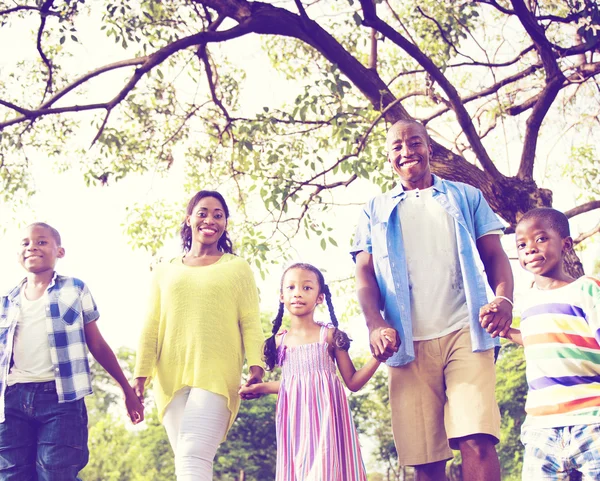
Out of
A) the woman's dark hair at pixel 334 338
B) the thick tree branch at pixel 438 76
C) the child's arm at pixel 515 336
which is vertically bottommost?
the child's arm at pixel 515 336

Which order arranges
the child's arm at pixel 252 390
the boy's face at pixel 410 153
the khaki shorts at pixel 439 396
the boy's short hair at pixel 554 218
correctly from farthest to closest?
1. the child's arm at pixel 252 390
2. the boy's face at pixel 410 153
3. the boy's short hair at pixel 554 218
4. the khaki shorts at pixel 439 396

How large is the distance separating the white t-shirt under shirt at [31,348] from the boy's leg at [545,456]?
2.38m

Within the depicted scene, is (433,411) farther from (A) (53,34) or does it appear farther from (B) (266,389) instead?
(A) (53,34)

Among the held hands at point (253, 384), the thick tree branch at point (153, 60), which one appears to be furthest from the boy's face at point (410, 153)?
the thick tree branch at point (153, 60)

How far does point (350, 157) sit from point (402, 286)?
15.6ft

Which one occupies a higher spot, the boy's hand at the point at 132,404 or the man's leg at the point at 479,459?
the boy's hand at the point at 132,404

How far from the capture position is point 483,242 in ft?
12.1

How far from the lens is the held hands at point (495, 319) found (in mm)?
3234

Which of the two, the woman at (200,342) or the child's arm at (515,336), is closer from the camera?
the child's arm at (515,336)

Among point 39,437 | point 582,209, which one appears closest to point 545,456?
point 39,437

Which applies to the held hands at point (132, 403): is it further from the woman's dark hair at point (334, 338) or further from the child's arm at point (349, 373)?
the child's arm at point (349, 373)

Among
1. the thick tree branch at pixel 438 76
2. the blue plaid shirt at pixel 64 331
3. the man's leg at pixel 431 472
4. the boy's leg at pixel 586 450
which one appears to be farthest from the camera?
the thick tree branch at pixel 438 76

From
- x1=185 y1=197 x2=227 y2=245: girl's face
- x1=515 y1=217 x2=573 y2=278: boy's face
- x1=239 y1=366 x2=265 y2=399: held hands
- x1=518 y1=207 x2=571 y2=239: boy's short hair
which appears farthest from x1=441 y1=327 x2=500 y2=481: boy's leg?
x1=185 y1=197 x2=227 y2=245: girl's face

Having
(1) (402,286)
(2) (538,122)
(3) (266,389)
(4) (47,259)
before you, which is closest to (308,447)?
(3) (266,389)
